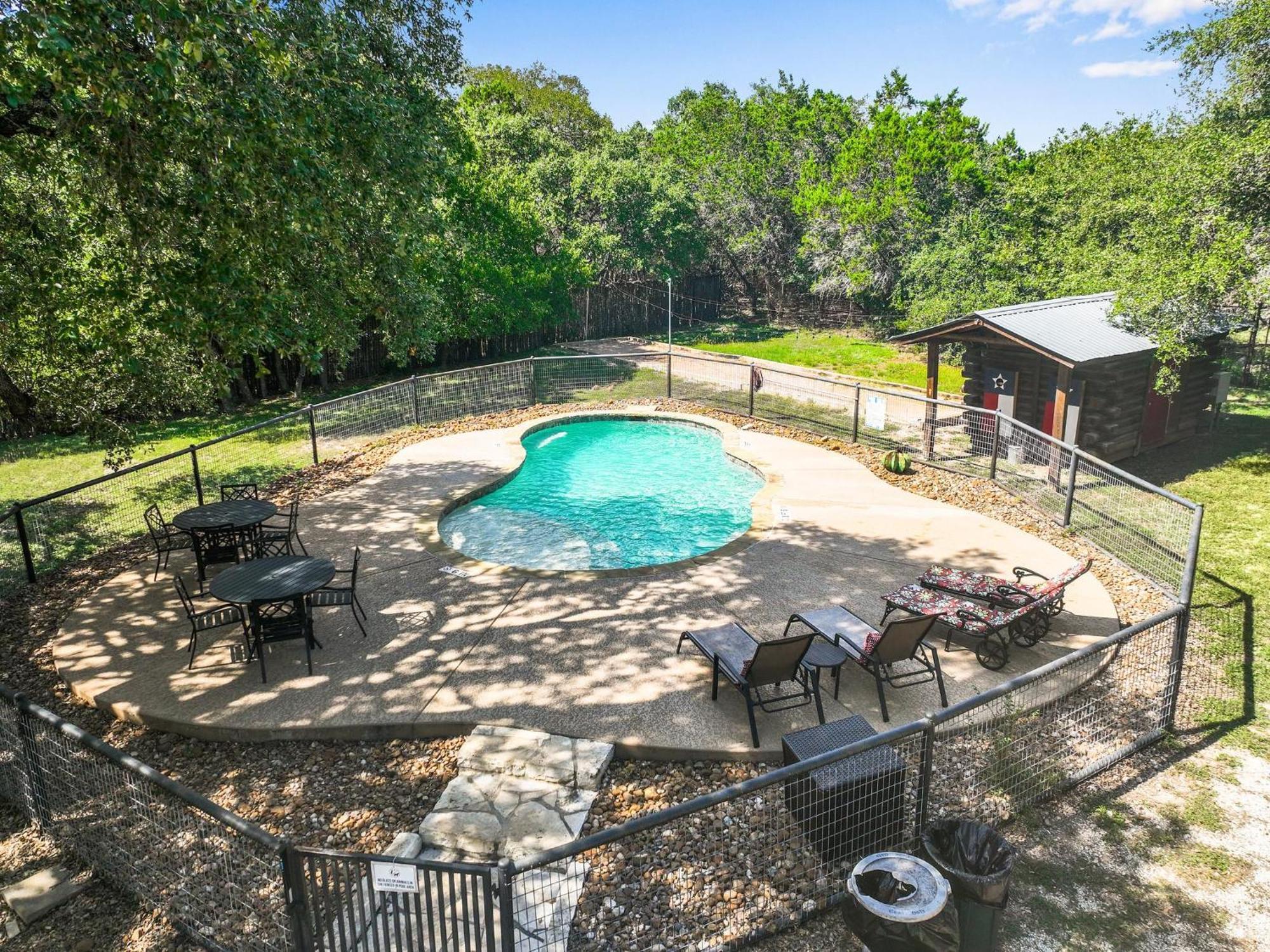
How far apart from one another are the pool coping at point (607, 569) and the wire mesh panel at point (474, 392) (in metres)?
1.50

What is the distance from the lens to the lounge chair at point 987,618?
7.75m

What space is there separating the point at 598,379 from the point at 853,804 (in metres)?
17.6

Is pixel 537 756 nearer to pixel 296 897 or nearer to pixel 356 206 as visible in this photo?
pixel 296 897

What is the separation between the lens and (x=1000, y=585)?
8.56 m

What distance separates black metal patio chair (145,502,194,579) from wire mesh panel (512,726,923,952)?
7.01 metres

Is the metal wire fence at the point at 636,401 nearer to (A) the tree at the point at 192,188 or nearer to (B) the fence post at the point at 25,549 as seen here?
(B) the fence post at the point at 25,549

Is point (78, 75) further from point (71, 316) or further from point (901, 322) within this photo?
point (901, 322)

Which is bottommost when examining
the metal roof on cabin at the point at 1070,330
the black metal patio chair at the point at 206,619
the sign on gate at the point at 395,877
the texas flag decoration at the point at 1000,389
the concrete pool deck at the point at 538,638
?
the concrete pool deck at the point at 538,638

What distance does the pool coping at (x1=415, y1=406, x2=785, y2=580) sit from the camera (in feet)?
33.1

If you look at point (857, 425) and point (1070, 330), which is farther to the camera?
point (857, 425)

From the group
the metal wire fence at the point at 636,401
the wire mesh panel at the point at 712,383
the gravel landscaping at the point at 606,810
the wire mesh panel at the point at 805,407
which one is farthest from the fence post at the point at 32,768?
the wire mesh panel at the point at 712,383

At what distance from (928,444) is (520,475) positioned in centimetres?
776

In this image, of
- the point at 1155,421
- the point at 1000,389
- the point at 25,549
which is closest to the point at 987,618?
the point at 1000,389

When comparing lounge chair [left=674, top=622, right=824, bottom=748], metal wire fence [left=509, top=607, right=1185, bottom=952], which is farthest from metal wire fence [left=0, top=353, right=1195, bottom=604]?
lounge chair [left=674, top=622, right=824, bottom=748]
